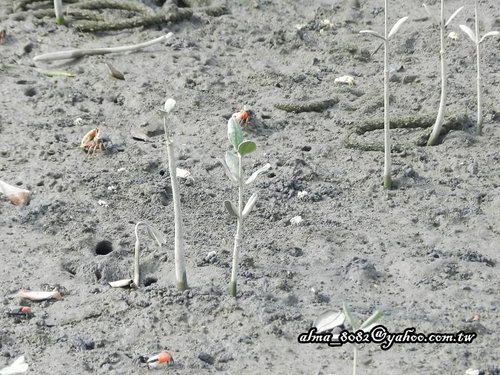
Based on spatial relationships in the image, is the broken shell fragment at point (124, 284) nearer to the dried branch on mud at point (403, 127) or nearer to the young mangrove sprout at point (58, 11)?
the dried branch on mud at point (403, 127)

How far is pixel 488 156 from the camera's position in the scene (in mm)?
5023

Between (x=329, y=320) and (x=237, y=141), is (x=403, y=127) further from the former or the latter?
(x=329, y=320)

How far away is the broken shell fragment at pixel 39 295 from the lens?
161 inches

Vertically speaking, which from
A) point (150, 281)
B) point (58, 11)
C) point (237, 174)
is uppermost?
point (58, 11)

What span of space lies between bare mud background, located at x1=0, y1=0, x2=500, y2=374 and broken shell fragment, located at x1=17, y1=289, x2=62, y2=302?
3cm

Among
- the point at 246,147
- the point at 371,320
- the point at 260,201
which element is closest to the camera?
the point at 371,320

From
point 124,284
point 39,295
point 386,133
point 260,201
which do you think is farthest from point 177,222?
point 386,133

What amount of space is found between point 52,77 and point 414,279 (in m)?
2.66

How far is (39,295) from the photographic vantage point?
4090 millimetres

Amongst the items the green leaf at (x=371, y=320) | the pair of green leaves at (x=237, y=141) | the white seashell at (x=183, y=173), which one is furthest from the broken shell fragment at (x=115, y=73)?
the green leaf at (x=371, y=320)

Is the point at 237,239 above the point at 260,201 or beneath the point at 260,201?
above

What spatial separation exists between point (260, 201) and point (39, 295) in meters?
1.13

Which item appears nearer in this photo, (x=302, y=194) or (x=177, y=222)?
(x=177, y=222)

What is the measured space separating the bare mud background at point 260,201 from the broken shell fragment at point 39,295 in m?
0.03
